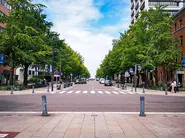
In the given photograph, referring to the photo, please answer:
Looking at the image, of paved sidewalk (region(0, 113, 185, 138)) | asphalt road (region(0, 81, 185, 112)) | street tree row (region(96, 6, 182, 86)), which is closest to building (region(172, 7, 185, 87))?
street tree row (region(96, 6, 182, 86))

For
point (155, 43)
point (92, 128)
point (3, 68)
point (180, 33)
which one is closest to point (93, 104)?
point (92, 128)

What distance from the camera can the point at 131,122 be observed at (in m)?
8.81

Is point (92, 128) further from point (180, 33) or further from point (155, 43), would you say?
point (180, 33)

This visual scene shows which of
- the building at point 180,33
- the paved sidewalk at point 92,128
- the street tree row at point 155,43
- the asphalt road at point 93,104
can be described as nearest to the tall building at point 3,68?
the street tree row at point 155,43

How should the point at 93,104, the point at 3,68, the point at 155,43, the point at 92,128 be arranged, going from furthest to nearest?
the point at 3,68 < the point at 155,43 < the point at 93,104 < the point at 92,128

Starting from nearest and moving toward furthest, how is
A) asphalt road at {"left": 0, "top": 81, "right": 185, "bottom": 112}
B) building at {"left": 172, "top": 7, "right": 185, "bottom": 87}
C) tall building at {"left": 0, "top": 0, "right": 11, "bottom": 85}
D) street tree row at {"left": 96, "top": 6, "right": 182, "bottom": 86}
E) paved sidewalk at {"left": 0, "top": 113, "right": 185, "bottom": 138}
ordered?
paved sidewalk at {"left": 0, "top": 113, "right": 185, "bottom": 138} → asphalt road at {"left": 0, "top": 81, "right": 185, "bottom": 112} → street tree row at {"left": 96, "top": 6, "right": 182, "bottom": 86} → building at {"left": 172, "top": 7, "right": 185, "bottom": 87} → tall building at {"left": 0, "top": 0, "right": 11, "bottom": 85}

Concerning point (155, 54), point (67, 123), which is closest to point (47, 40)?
A: point (155, 54)

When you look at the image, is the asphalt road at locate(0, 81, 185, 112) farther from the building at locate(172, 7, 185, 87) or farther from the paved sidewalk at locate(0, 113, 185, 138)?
the building at locate(172, 7, 185, 87)

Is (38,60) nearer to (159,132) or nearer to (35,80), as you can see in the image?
(35,80)

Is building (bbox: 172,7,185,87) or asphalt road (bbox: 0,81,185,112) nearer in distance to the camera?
asphalt road (bbox: 0,81,185,112)

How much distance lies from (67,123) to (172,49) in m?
29.8

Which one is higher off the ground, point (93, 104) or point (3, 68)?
point (3, 68)

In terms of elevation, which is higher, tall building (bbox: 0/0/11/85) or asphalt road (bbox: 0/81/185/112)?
tall building (bbox: 0/0/11/85)

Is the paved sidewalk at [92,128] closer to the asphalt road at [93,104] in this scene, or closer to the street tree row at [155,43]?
the asphalt road at [93,104]
